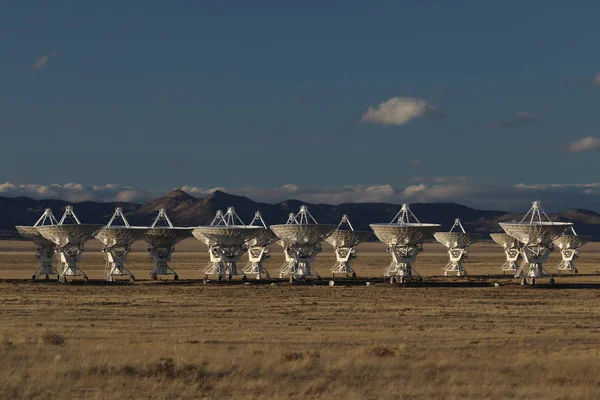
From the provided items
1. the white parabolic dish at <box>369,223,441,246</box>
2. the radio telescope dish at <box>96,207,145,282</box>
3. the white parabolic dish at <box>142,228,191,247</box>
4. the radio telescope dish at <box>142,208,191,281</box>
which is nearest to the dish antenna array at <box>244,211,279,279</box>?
the white parabolic dish at <box>142,228,191,247</box>

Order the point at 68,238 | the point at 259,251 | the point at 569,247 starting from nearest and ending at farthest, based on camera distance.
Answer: the point at 68,238
the point at 259,251
the point at 569,247

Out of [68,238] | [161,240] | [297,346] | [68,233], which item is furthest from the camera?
[161,240]

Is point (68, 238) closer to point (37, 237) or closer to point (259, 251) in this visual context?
point (37, 237)

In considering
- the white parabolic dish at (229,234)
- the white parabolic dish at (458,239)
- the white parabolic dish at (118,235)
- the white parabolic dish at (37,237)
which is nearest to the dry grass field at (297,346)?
the white parabolic dish at (229,234)

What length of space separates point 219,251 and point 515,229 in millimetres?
25941

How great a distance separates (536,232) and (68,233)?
1571 inches

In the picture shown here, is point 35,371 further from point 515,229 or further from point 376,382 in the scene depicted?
point 515,229

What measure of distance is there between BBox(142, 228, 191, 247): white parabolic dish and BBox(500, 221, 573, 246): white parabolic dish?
29147 mm

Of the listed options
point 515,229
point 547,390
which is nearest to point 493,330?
point 547,390

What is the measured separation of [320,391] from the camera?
2195 centimetres

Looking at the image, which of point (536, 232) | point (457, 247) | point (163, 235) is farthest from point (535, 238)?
point (163, 235)

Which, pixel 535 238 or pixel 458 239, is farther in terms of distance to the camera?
pixel 458 239

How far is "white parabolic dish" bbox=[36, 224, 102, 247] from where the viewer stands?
8194 centimetres

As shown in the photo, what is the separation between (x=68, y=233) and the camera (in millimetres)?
82500
